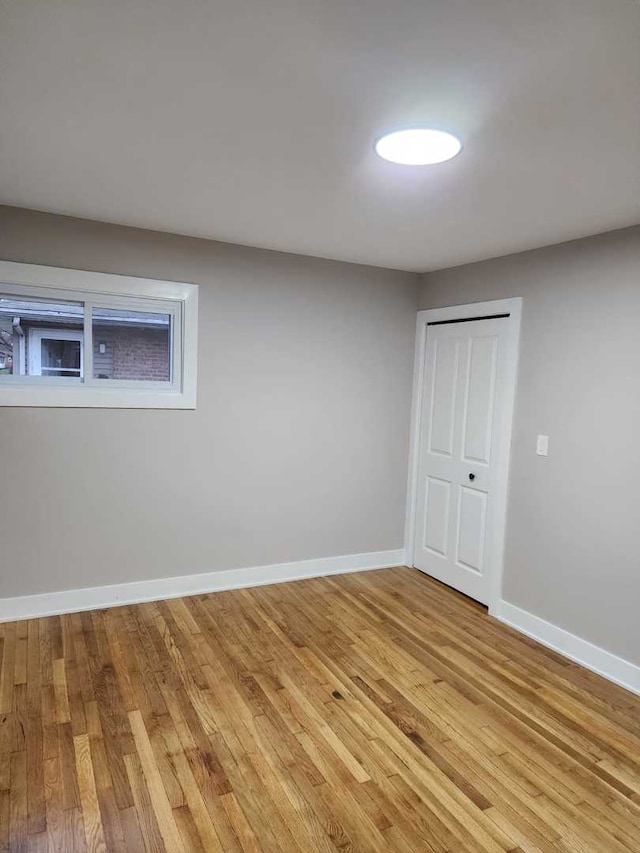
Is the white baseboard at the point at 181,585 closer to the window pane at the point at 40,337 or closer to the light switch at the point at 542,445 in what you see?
the window pane at the point at 40,337

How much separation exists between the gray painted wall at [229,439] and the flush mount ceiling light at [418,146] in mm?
1862

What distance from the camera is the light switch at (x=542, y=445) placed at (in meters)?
3.28

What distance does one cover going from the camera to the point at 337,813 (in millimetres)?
1895

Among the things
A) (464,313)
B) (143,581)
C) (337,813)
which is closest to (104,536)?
(143,581)

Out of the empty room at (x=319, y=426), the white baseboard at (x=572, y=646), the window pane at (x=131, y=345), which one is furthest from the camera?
the window pane at (x=131, y=345)

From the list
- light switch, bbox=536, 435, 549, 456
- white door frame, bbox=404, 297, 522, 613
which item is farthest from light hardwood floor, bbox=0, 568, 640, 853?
light switch, bbox=536, 435, 549, 456

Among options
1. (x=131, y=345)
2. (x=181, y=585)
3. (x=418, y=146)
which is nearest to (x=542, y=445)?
(x=418, y=146)

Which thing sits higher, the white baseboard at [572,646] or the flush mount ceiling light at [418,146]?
the flush mount ceiling light at [418,146]

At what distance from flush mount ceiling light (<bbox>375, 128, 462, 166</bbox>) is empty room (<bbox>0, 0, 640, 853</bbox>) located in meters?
0.02

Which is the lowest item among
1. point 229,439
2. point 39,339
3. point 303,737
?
point 303,737

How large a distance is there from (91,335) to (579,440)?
300cm

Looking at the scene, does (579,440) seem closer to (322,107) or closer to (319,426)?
(319,426)

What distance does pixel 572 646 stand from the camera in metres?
3.09

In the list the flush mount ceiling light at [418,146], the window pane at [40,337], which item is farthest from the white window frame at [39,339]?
the flush mount ceiling light at [418,146]
